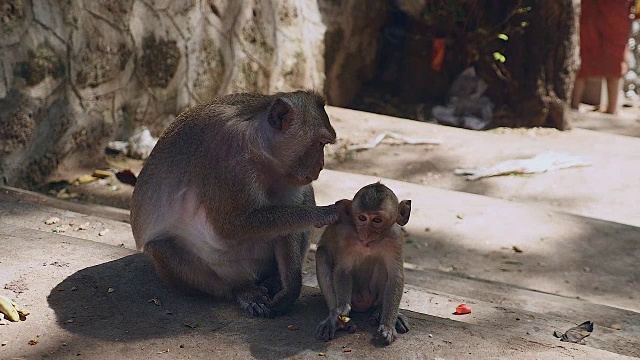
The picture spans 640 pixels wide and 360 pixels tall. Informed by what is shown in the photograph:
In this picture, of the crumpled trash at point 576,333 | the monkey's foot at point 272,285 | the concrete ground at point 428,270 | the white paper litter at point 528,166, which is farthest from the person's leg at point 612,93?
the monkey's foot at point 272,285

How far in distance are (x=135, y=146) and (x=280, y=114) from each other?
4.32 metres

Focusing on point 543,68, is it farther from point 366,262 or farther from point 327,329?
point 327,329

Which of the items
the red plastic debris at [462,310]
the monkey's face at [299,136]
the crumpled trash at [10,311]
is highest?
the monkey's face at [299,136]

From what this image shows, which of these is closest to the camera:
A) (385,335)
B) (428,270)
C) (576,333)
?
(385,335)

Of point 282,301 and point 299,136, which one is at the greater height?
point 299,136

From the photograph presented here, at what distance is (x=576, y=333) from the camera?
4406mm

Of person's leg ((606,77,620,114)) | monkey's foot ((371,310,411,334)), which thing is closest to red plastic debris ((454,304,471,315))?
monkey's foot ((371,310,411,334))

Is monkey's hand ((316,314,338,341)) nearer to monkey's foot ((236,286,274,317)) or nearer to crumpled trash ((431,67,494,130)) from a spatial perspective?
monkey's foot ((236,286,274,317))

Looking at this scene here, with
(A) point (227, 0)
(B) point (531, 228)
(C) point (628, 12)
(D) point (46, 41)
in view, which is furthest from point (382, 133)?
(C) point (628, 12)

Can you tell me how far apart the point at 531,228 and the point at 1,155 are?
14.7 ft

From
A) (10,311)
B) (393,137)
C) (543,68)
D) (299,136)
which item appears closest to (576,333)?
(299,136)

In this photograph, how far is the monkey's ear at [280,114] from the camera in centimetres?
421

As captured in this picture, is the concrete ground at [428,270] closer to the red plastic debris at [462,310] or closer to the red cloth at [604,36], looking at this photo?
the red plastic debris at [462,310]

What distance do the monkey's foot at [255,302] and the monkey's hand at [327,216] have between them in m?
0.48
